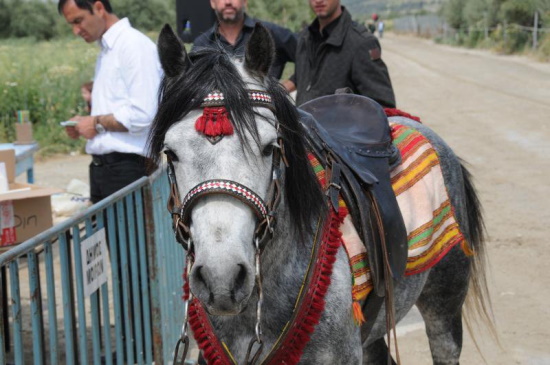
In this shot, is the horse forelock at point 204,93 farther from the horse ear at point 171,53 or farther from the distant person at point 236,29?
the distant person at point 236,29

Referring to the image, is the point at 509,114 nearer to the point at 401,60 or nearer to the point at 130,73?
the point at 130,73

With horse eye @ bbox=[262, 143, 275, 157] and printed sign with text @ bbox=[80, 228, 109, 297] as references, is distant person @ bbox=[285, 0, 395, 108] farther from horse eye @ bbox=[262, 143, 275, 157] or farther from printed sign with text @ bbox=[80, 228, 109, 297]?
horse eye @ bbox=[262, 143, 275, 157]

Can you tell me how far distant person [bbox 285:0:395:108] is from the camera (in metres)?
4.71

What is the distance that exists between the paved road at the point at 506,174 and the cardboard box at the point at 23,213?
2.48 metres

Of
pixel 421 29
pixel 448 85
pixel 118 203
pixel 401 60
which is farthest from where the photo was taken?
pixel 421 29

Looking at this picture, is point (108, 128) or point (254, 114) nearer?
point (254, 114)

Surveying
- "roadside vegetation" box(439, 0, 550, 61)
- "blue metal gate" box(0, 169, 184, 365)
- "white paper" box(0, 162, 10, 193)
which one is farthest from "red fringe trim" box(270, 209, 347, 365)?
"roadside vegetation" box(439, 0, 550, 61)

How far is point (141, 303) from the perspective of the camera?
4.30m

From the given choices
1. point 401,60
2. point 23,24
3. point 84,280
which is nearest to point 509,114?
point 84,280

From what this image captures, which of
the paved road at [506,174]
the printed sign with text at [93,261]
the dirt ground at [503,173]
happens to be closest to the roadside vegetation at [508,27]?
the dirt ground at [503,173]

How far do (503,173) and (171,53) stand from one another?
8.09 m

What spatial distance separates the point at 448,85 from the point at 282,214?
750 inches

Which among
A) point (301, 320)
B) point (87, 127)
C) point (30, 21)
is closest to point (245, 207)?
point (301, 320)

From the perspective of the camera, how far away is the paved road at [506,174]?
503cm
